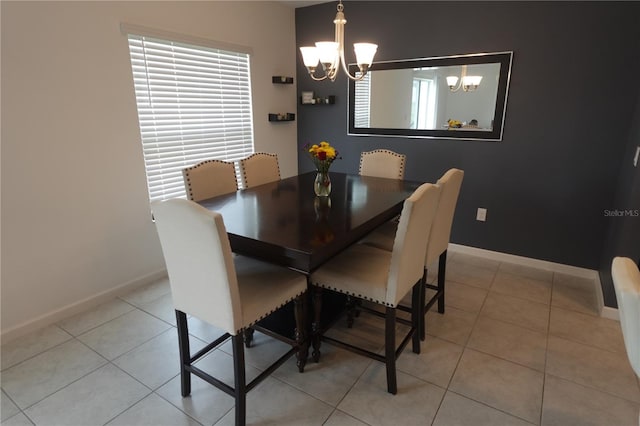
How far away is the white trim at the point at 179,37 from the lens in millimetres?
2601

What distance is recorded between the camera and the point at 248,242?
65.5 inches

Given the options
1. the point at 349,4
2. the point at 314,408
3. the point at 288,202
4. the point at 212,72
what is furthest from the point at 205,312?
the point at 349,4

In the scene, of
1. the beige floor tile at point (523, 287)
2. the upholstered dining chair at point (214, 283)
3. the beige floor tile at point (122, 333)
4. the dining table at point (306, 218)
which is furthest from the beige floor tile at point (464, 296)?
the beige floor tile at point (122, 333)

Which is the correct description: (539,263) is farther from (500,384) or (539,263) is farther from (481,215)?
(500,384)

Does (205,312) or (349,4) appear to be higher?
(349,4)

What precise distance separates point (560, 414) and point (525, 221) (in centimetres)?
194

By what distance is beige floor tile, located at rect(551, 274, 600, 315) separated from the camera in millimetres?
2674

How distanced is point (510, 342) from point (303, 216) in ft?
4.95

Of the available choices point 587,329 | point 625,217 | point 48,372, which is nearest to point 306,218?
point 48,372

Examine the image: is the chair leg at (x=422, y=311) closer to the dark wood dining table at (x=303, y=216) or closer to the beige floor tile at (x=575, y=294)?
the dark wood dining table at (x=303, y=216)

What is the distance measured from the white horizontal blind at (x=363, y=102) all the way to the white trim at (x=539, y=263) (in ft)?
5.19

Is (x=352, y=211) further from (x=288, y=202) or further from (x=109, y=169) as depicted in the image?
(x=109, y=169)

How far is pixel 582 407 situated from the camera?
5.83 feet

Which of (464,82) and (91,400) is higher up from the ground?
(464,82)
